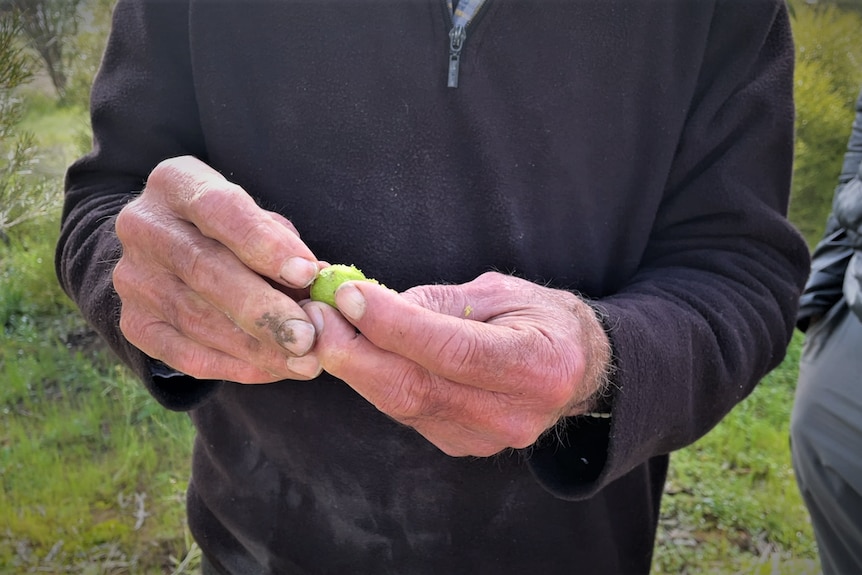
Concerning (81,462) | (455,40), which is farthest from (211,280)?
(81,462)

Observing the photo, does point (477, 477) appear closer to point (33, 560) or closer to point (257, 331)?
point (257, 331)

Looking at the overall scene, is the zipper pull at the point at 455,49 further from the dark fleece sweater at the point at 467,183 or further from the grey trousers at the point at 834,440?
the grey trousers at the point at 834,440

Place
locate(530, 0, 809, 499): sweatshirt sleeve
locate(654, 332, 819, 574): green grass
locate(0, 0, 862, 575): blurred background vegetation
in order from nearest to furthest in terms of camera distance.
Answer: locate(530, 0, 809, 499): sweatshirt sleeve < locate(0, 0, 862, 575): blurred background vegetation < locate(654, 332, 819, 574): green grass

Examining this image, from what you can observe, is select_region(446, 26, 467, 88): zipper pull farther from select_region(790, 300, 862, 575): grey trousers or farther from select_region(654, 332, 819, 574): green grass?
select_region(654, 332, 819, 574): green grass

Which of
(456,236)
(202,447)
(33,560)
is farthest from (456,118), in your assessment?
(33,560)

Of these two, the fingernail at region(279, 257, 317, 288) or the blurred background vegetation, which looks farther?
the blurred background vegetation

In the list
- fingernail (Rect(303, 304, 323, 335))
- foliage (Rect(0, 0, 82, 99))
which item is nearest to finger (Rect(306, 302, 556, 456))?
fingernail (Rect(303, 304, 323, 335))

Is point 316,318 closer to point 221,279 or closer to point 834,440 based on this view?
point 221,279
